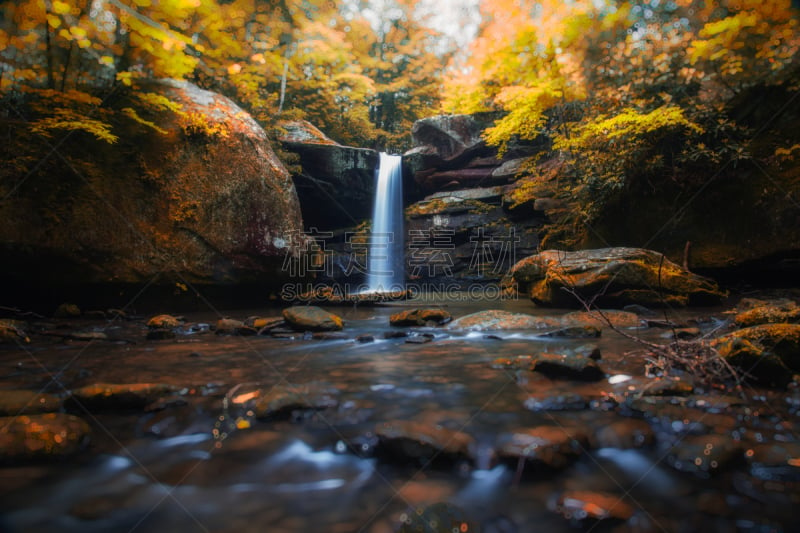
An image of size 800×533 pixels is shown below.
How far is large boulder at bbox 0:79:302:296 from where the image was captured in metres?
5.49

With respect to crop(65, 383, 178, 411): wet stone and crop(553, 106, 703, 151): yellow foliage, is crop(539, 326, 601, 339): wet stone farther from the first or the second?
crop(553, 106, 703, 151): yellow foliage

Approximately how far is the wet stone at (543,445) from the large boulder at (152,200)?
266 inches

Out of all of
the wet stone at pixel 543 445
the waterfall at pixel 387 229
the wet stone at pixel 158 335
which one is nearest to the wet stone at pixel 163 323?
the wet stone at pixel 158 335

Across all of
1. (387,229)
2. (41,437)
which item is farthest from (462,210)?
(41,437)

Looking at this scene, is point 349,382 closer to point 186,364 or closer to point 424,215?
point 186,364

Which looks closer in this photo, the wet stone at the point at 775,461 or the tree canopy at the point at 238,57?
the wet stone at the point at 775,461

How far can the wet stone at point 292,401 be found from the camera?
2.00 metres

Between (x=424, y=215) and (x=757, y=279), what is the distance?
10239 mm

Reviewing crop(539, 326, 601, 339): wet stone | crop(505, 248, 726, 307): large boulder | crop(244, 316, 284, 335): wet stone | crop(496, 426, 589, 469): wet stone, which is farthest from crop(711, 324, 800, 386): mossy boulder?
crop(244, 316, 284, 335): wet stone

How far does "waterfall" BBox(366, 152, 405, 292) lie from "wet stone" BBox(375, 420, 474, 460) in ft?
42.5

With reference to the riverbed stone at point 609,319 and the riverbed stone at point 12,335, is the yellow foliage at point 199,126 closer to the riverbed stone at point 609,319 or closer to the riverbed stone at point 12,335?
the riverbed stone at point 12,335

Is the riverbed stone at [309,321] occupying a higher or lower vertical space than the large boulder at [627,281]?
lower

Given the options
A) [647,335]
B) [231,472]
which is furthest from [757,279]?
[231,472]

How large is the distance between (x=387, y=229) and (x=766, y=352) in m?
13.2
